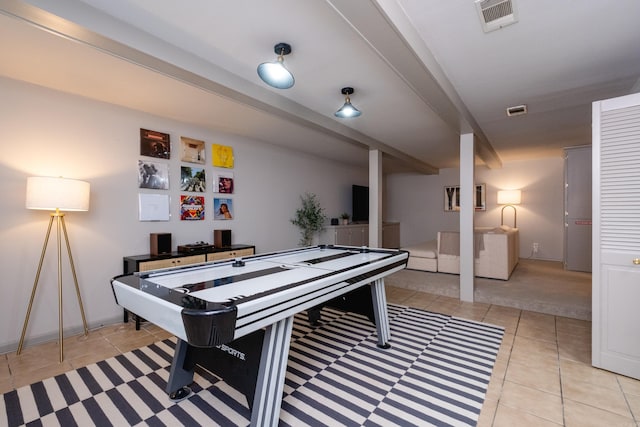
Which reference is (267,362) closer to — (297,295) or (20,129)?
(297,295)

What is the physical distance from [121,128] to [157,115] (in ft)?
1.44

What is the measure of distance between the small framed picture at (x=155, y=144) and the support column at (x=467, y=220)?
12.7ft

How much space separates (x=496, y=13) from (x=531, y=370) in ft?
8.22

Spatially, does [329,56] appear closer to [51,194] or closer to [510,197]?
[51,194]

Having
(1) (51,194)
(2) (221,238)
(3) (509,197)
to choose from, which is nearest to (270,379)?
(1) (51,194)

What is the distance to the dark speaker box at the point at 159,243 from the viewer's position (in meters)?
3.30

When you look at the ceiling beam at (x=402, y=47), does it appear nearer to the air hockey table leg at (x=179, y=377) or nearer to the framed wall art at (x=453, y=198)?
the air hockey table leg at (x=179, y=377)

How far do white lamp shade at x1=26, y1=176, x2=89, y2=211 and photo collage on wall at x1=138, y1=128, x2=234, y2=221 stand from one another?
86 cm

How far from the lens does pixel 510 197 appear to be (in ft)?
20.3

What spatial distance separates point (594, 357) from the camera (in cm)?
219

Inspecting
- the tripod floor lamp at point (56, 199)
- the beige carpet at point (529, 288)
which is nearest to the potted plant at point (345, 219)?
the beige carpet at point (529, 288)

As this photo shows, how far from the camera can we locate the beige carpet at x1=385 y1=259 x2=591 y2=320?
3.32 metres

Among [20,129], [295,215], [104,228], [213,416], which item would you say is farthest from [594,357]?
[20,129]

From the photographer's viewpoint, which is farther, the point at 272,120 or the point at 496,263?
the point at 496,263
